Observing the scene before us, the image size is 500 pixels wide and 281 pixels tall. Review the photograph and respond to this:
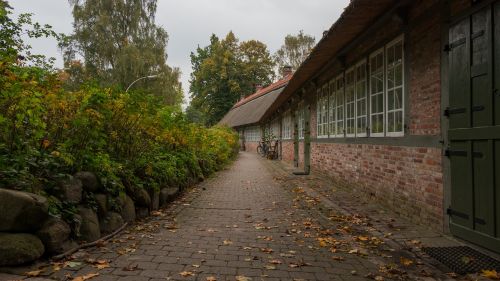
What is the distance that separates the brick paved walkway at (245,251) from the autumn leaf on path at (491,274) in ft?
1.41

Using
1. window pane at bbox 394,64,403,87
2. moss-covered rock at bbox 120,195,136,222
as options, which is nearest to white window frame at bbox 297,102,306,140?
window pane at bbox 394,64,403,87

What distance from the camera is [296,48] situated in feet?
153

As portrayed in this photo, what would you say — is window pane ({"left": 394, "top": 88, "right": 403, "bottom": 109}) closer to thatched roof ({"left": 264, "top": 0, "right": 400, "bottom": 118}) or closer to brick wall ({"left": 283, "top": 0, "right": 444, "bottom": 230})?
brick wall ({"left": 283, "top": 0, "right": 444, "bottom": 230})

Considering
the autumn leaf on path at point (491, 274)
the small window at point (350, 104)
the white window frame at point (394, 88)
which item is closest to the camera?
the autumn leaf on path at point (491, 274)

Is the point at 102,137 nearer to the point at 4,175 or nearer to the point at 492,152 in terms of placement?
the point at 4,175

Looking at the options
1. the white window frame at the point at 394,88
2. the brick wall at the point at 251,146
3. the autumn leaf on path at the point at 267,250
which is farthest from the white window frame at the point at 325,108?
the brick wall at the point at 251,146

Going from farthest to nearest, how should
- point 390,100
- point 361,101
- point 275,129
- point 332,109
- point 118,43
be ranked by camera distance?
point 118,43 → point 275,129 → point 332,109 → point 361,101 → point 390,100

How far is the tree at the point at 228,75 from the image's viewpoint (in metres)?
47.4

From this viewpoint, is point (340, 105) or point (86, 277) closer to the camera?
point (86, 277)

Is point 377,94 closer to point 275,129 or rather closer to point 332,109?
point 332,109

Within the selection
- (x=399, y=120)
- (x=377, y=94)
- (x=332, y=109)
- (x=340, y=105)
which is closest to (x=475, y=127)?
(x=399, y=120)

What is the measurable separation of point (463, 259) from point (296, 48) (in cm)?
4454

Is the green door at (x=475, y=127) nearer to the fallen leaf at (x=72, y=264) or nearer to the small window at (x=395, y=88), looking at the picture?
the small window at (x=395, y=88)

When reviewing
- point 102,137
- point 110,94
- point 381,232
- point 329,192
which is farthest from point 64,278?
point 329,192
